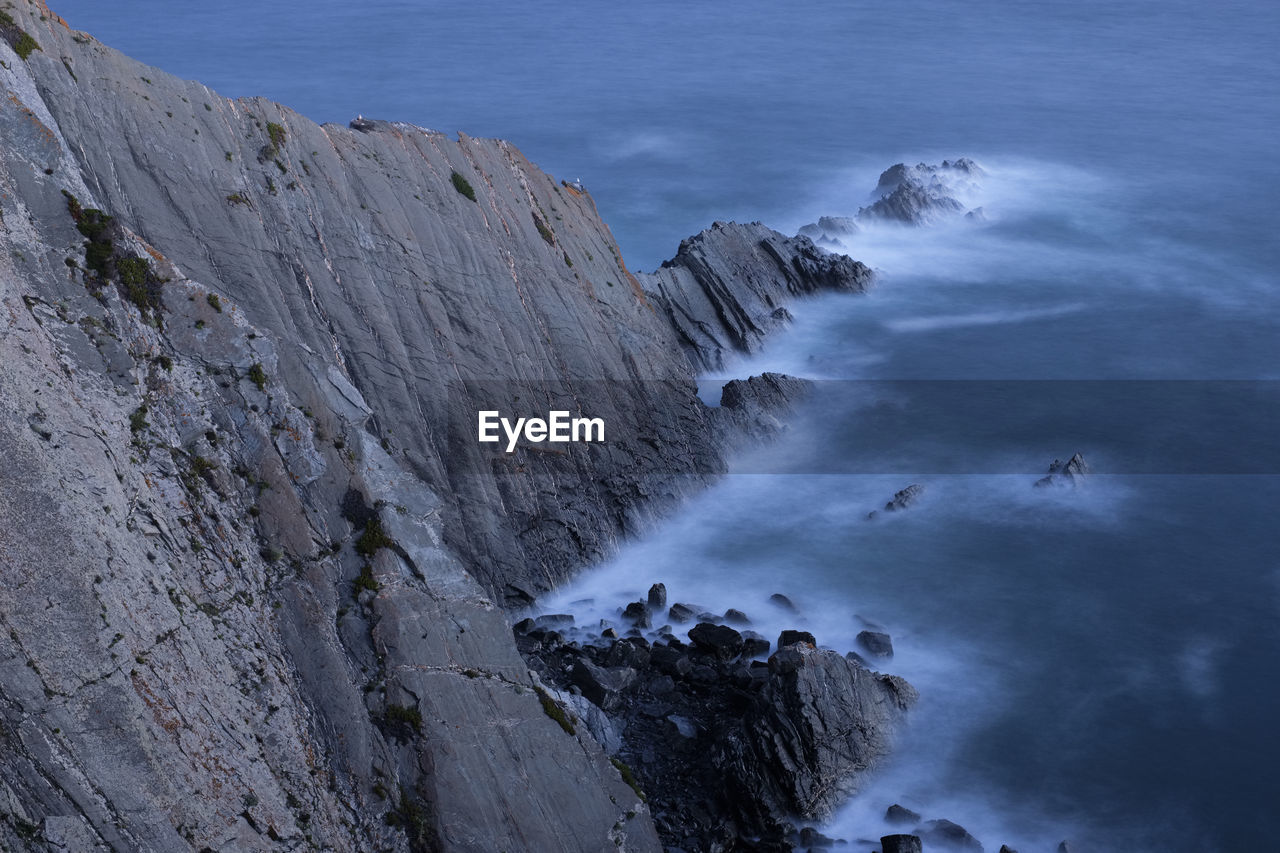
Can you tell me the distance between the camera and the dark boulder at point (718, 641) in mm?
25375

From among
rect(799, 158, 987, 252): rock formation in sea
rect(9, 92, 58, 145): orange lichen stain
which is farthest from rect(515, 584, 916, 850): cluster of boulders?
rect(799, 158, 987, 252): rock formation in sea

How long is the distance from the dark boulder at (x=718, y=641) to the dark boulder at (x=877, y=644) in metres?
2.76

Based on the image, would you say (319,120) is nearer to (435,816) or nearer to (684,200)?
(684,200)

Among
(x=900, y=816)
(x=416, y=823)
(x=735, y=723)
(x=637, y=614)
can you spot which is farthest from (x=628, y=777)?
(x=637, y=614)

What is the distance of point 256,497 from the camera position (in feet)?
63.9

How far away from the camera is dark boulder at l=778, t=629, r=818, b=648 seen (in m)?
25.4

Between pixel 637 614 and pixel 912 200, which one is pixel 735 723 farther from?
pixel 912 200

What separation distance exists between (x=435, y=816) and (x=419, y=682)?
7.06 ft

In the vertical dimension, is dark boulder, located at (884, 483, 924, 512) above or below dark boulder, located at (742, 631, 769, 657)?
above

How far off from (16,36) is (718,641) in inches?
706

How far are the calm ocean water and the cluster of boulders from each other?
3.21 feet

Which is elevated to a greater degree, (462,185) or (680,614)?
(462,185)

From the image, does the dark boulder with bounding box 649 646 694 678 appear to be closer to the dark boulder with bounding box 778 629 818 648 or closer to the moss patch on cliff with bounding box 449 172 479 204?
the dark boulder with bounding box 778 629 818 648

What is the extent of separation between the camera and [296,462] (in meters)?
20.3
